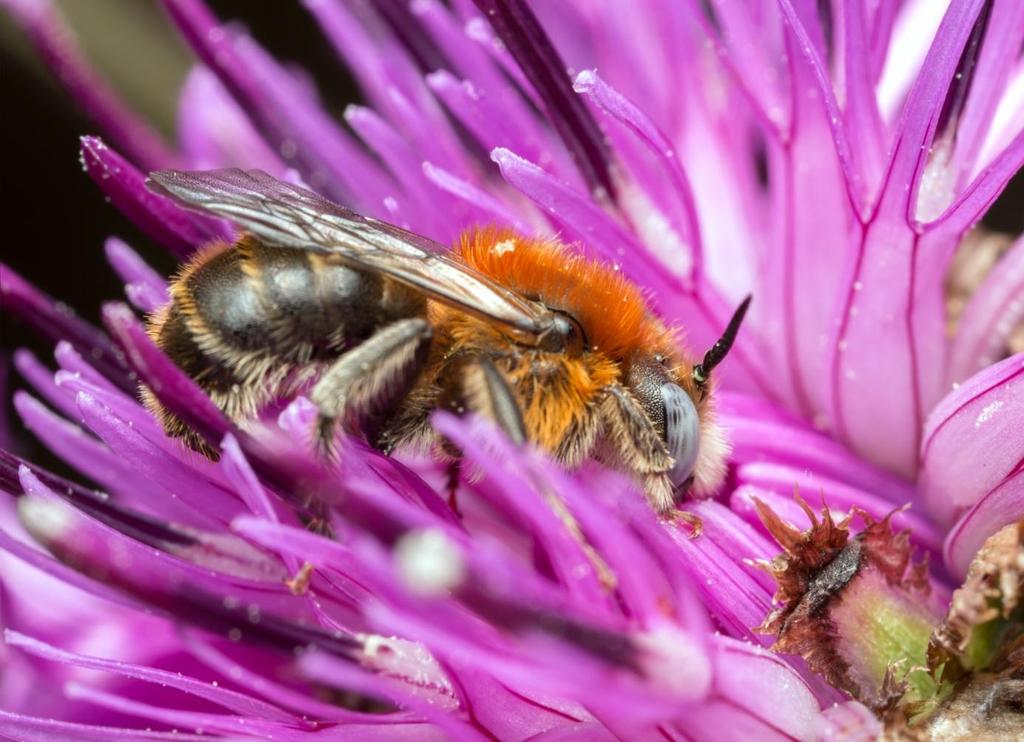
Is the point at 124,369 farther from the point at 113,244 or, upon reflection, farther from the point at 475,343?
the point at 475,343

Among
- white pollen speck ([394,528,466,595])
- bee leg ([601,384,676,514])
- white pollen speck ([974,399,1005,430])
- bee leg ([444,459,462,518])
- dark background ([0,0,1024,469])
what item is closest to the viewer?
white pollen speck ([394,528,466,595])

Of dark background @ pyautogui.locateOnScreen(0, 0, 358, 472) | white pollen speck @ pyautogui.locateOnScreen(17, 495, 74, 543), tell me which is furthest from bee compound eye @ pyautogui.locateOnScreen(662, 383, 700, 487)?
dark background @ pyautogui.locateOnScreen(0, 0, 358, 472)

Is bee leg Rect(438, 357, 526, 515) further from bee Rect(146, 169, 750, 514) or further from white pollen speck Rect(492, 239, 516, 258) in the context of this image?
white pollen speck Rect(492, 239, 516, 258)

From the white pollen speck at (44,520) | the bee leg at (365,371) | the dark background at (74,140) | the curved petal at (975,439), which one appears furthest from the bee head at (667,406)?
the dark background at (74,140)

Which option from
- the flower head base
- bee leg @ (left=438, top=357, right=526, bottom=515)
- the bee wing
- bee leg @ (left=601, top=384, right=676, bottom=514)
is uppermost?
the bee wing

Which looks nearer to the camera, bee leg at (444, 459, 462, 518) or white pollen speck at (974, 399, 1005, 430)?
white pollen speck at (974, 399, 1005, 430)
